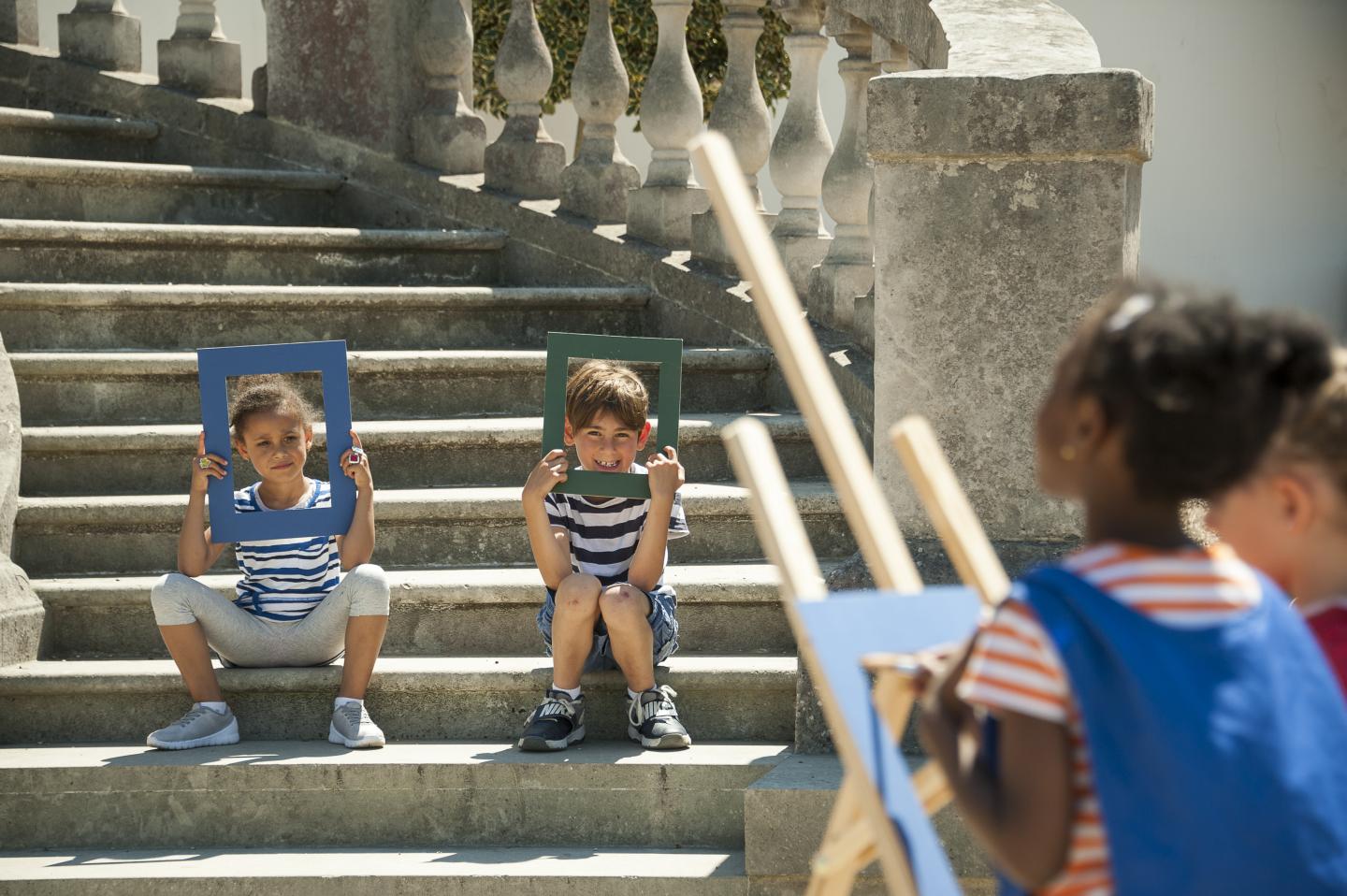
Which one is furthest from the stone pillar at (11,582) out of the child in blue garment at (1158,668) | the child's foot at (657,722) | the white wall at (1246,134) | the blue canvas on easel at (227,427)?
the white wall at (1246,134)

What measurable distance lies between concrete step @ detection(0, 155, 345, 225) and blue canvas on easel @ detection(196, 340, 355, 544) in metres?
2.36

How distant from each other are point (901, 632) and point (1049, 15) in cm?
255

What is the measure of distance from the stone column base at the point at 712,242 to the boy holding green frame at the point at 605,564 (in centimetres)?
163

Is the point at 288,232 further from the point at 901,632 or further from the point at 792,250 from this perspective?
the point at 901,632

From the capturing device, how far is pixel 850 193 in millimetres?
5109

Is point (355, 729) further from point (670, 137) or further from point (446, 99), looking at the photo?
point (446, 99)

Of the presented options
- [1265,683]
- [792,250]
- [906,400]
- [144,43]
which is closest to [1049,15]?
[906,400]

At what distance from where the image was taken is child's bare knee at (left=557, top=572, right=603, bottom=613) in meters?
3.99

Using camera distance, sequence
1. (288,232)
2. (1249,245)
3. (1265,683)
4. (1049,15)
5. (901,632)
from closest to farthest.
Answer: (1265,683) → (901,632) → (1049,15) → (288,232) → (1249,245)

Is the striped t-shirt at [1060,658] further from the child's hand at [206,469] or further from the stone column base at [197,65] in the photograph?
the stone column base at [197,65]

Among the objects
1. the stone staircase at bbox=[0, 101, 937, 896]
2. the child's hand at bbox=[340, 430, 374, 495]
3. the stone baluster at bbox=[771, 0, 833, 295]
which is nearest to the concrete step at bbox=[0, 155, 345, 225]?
the stone staircase at bbox=[0, 101, 937, 896]

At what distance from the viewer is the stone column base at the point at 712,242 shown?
5715 millimetres

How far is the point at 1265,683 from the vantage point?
1.59 m

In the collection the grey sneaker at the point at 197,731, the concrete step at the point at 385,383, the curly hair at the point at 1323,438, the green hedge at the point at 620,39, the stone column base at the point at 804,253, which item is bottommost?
the grey sneaker at the point at 197,731
